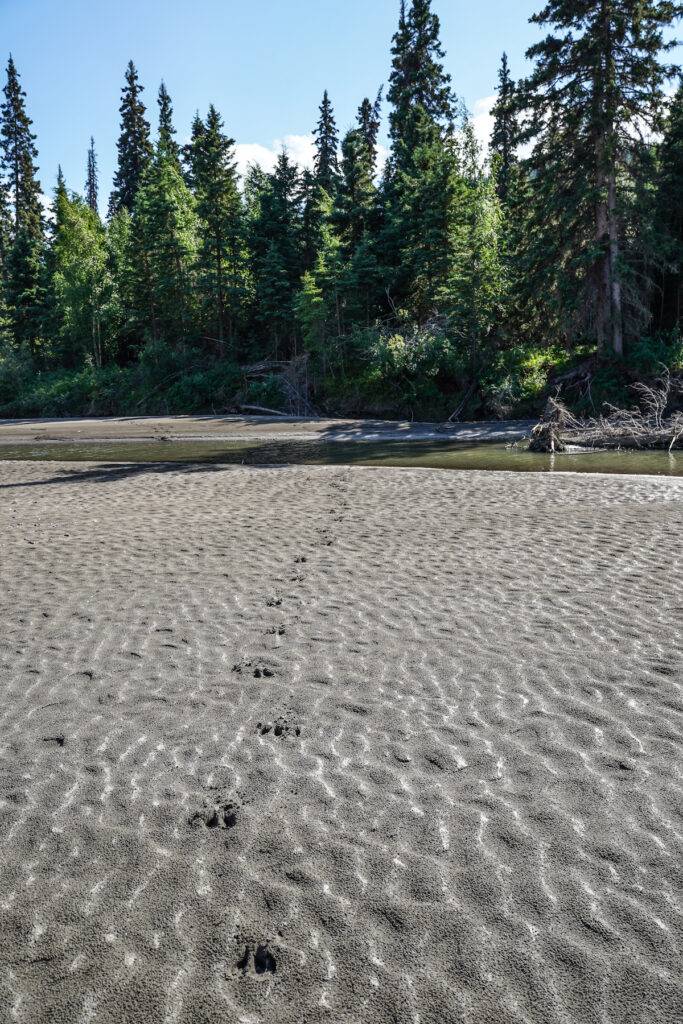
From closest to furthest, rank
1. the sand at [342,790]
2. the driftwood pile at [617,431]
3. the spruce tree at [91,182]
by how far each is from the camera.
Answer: the sand at [342,790], the driftwood pile at [617,431], the spruce tree at [91,182]

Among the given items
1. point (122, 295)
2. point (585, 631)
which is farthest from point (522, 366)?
point (122, 295)

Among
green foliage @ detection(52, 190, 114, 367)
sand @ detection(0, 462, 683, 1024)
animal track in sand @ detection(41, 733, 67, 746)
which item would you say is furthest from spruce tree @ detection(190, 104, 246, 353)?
animal track in sand @ detection(41, 733, 67, 746)

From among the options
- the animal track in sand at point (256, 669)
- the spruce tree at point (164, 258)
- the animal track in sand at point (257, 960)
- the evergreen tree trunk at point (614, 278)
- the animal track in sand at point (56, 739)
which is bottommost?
the animal track in sand at point (257, 960)

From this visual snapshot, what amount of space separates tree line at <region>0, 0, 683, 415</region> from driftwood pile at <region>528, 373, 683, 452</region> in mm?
4711

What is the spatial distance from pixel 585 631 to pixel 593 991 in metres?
4.08

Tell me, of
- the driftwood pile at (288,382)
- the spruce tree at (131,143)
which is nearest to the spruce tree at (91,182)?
the spruce tree at (131,143)

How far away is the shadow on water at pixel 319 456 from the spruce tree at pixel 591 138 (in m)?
9.77

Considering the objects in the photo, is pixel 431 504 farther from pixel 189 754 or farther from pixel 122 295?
pixel 122 295

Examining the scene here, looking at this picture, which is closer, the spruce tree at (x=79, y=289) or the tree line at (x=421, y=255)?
the tree line at (x=421, y=255)

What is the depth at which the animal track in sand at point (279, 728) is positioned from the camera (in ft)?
16.2

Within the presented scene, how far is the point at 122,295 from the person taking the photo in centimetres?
5406

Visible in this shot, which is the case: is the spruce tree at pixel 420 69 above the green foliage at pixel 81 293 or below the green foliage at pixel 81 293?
above

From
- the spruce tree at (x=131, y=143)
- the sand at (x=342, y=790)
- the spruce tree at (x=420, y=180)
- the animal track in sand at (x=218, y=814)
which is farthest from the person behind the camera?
the spruce tree at (x=131, y=143)

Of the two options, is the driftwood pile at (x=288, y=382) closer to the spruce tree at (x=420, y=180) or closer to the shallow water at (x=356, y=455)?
the spruce tree at (x=420, y=180)
